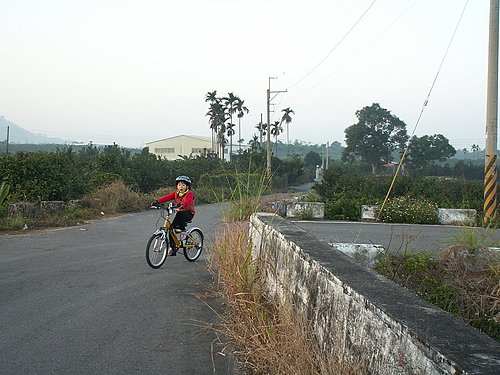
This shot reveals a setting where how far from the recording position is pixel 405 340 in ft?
9.84

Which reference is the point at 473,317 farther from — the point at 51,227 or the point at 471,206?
the point at 471,206

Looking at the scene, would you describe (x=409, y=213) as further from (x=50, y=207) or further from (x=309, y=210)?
(x=50, y=207)

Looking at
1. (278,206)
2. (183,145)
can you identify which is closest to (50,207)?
(278,206)

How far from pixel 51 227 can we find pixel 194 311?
31.6 ft

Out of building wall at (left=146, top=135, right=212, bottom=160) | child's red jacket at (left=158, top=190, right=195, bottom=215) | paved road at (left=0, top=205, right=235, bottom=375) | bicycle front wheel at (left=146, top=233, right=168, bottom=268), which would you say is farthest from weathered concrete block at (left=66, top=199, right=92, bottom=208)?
building wall at (left=146, top=135, right=212, bottom=160)

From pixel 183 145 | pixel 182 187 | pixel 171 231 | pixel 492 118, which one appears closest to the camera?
pixel 171 231

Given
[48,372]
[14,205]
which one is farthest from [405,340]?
[14,205]

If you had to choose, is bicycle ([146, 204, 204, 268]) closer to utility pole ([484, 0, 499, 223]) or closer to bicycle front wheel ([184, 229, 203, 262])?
bicycle front wheel ([184, 229, 203, 262])

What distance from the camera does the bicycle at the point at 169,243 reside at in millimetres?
9516

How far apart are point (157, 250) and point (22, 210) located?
7966 millimetres

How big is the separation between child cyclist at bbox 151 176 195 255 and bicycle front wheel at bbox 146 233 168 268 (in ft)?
0.92

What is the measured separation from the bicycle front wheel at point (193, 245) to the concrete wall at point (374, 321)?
4.61 m

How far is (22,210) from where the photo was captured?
15641 mm

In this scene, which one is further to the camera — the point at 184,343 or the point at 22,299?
the point at 22,299
